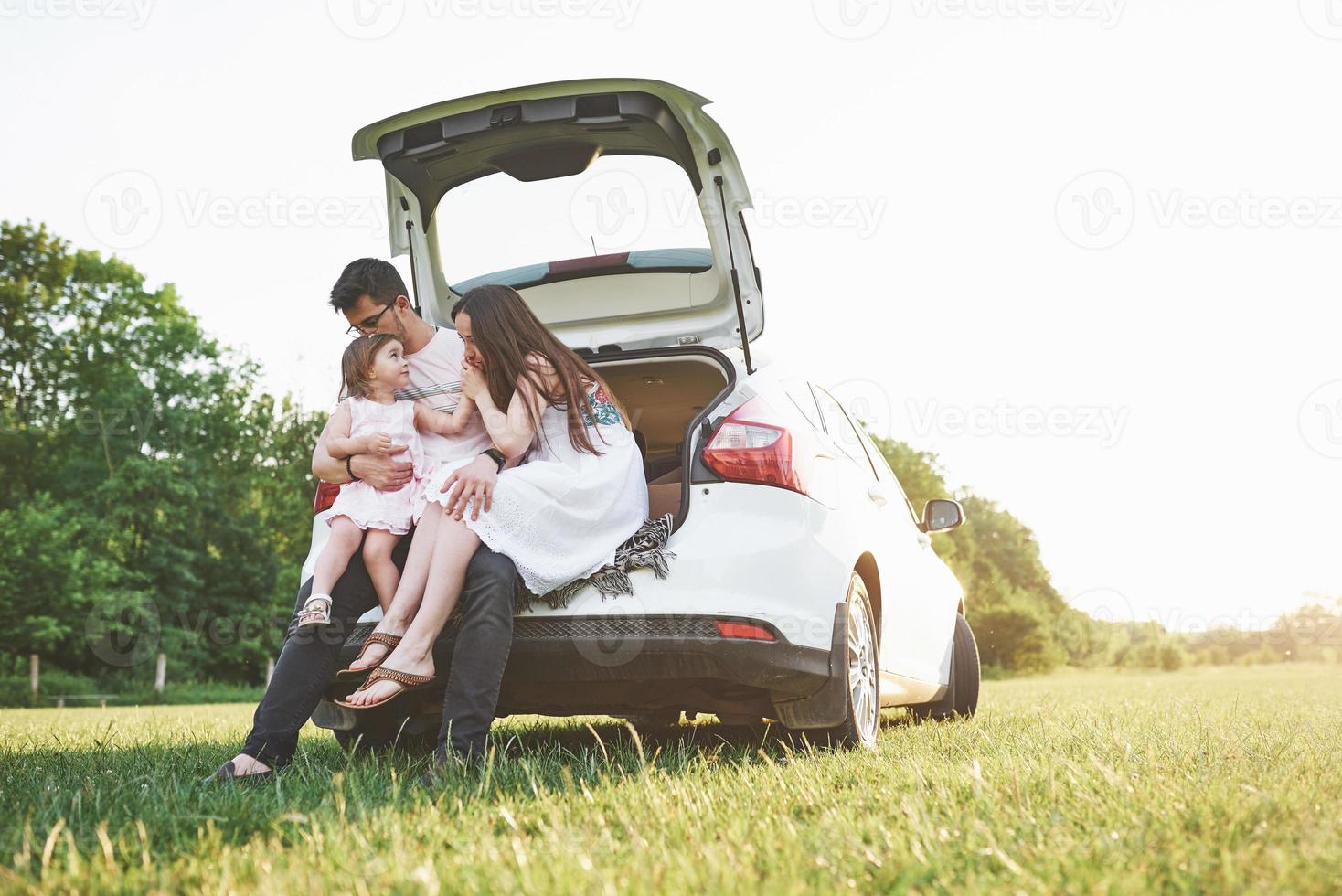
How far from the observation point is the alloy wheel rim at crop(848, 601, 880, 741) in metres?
3.91

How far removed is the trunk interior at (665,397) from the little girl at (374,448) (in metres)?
0.77

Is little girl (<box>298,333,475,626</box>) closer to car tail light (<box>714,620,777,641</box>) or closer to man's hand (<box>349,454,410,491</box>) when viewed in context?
man's hand (<box>349,454,410,491</box>)

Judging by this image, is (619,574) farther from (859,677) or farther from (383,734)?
(383,734)

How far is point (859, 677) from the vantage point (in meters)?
4.00

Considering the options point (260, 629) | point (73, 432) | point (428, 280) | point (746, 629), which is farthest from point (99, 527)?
point (746, 629)

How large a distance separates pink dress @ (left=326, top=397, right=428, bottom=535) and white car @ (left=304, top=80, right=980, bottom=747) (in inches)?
9.0

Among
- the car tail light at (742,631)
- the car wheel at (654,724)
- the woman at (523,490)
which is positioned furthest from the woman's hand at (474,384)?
the car wheel at (654,724)

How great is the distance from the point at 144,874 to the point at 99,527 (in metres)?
31.8

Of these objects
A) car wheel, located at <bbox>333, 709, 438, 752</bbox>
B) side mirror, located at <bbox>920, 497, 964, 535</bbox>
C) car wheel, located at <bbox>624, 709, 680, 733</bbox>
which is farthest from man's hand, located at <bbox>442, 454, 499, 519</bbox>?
side mirror, located at <bbox>920, 497, 964, 535</bbox>

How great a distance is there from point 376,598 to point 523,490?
2.56 ft

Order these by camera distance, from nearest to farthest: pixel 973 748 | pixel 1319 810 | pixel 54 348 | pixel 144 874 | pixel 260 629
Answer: pixel 144 874
pixel 1319 810
pixel 973 748
pixel 54 348
pixel 260 629

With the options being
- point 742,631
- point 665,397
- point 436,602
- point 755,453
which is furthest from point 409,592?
point 665,397

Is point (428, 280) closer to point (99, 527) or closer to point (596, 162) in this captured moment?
point (596, 162)

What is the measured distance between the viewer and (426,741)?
4.59m
